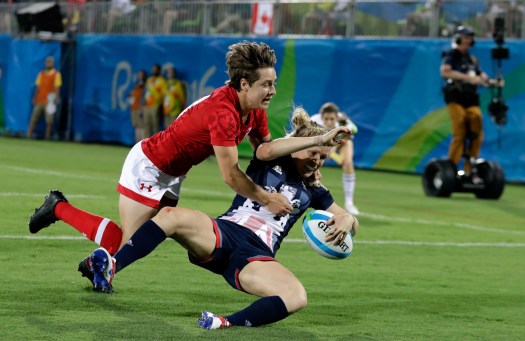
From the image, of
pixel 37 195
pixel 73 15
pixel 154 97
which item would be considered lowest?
pixel 154 97

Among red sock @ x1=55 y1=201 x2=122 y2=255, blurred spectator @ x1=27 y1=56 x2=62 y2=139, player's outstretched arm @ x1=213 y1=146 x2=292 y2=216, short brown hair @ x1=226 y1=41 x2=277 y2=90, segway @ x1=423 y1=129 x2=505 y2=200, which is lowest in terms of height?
blurred spectator @ x1=27 y1=56 x2=62 y2=139

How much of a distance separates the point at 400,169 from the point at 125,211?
52.5ft

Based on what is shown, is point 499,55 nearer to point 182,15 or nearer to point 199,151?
point 182,15

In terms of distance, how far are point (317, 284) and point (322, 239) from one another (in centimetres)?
198

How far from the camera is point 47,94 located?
3172 cm

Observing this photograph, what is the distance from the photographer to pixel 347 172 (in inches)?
645

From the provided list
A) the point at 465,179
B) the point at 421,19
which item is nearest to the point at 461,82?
the point at 465,179

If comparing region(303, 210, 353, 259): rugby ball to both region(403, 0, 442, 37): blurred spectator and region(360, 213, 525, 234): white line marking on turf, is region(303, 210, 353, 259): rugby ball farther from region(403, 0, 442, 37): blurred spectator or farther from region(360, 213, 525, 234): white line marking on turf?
region(403, 0, 442, 37): blurred spectator

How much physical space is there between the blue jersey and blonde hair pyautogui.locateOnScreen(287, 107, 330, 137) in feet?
0.58

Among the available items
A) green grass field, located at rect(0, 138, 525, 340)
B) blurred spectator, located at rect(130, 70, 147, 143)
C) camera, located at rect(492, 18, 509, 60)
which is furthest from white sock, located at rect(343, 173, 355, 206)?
blurred spectator, located at rect(130, 70, 147, 143)

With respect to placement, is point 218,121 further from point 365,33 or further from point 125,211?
point 365,33

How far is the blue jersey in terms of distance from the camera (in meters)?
8.00

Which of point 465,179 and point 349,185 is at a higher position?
point 349,185

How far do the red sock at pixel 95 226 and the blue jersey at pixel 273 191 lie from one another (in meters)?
1.14
